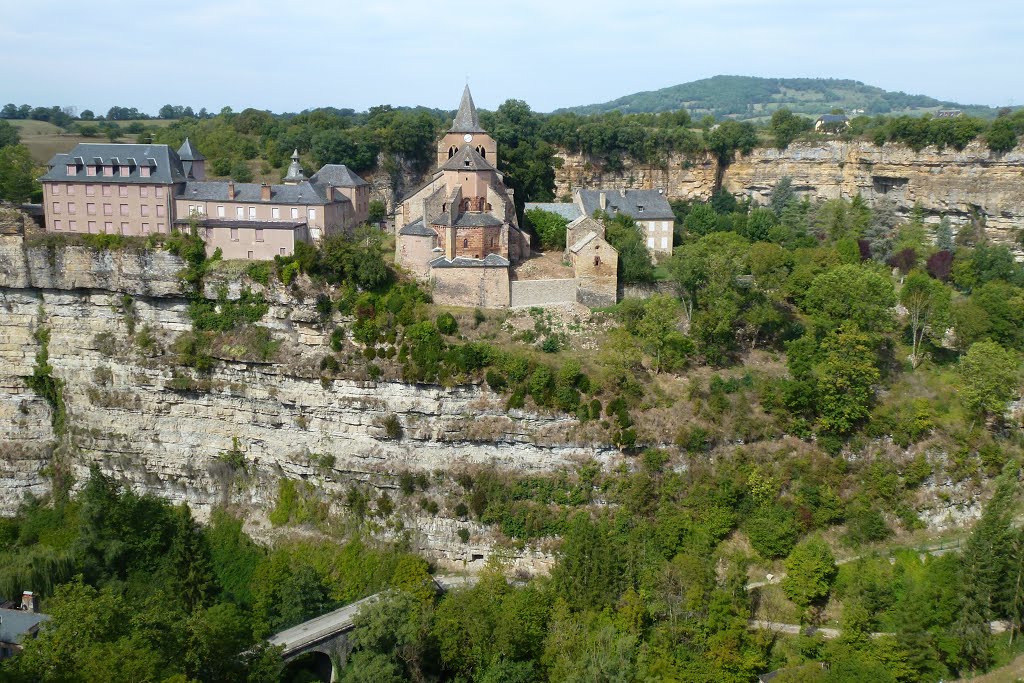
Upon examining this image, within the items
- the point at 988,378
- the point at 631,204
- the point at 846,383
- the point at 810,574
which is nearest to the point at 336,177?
the point at 631,204

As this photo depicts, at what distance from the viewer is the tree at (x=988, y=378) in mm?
36844

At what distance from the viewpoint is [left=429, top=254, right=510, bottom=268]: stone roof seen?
40409 mm

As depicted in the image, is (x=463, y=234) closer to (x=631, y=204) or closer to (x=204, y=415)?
(x=631, y=204)

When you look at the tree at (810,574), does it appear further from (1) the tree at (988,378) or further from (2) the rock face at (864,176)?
(2) the rock face at (864,176)

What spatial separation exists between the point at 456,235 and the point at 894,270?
23368 mm

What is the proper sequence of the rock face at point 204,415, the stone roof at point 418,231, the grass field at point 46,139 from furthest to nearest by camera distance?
the grass field at point 46,139, the stone roof at point 418,231, the rock face at point 204,415

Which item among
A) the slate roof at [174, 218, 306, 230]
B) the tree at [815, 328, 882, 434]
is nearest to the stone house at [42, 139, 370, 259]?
the slate roof at [174, 218, 306, 230]

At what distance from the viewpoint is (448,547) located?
37750mm

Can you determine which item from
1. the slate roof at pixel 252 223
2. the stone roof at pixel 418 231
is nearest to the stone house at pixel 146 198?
the slate roof at pixel 252 223

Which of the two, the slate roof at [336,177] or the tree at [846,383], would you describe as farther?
the slate roof at [336,177]

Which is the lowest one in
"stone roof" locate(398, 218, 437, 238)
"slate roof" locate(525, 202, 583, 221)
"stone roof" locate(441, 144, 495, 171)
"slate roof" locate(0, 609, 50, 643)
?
"slate roof" locate(0, 609, 50, 643)

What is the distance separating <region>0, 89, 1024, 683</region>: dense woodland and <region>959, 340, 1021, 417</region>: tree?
113 millimetres

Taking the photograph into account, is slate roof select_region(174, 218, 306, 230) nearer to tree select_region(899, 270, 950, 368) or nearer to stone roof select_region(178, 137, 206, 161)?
stone roof select_region(178, 137, 206, 161)

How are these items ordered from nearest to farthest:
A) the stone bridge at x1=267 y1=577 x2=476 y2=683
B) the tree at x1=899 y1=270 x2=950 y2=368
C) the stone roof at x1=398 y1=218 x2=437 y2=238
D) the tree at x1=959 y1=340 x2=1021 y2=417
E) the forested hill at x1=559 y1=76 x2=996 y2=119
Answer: the stone bridge at x1=267 y1=577 x2=476 y2=683 → the tree at x1=959 y1=340 x2=1021 y2=417 → the tree at x1=899 y1=270 x2=950 y2=368 → the stone roof at x1=398 y1=218 x2=437 y2=238 → the forested hill at x1=559 y1=76 x2=996 y2=119
